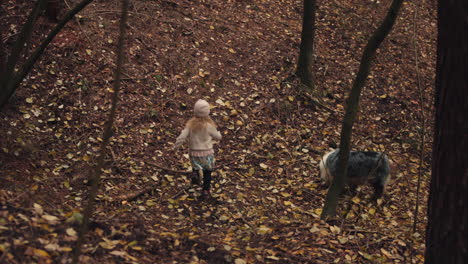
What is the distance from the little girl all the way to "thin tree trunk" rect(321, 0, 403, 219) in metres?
1.80

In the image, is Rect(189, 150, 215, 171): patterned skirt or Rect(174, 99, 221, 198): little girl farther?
Rect(189, 150, 215, 171): patterned skirt

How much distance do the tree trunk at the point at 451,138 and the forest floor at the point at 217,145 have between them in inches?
69.8

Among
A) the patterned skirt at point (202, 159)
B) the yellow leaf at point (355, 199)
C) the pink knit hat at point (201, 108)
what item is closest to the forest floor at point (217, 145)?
the yellow leaf at point (355, 199)

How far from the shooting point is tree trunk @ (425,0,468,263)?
3.29m

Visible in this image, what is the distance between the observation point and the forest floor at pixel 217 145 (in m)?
5.05

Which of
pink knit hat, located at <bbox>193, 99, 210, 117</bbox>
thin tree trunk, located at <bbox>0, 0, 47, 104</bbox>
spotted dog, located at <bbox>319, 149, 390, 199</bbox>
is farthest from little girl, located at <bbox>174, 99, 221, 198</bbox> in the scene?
thin tree trunk, located at <bbox>0, 0, 47, 104</bbox>

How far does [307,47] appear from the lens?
10250 millimetres

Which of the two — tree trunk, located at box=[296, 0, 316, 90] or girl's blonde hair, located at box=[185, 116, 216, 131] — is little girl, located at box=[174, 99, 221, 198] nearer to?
girl's blonde hair, located at box=[185, 116, 216, 131]

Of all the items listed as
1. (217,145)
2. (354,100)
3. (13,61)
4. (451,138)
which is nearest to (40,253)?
(13,61)

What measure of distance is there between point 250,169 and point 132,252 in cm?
384

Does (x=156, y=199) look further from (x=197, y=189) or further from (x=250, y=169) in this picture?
(x=250, y=169)

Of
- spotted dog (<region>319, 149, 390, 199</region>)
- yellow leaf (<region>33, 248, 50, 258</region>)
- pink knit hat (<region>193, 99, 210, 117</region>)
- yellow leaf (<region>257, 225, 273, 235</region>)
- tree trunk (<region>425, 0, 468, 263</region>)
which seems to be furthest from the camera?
spotted dog (<region>319, 149, 390, 199</region>)

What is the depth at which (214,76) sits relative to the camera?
993cm

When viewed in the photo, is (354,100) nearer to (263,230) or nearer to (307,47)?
(263,230)
